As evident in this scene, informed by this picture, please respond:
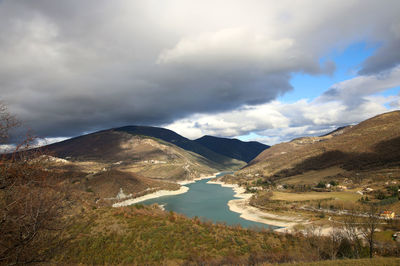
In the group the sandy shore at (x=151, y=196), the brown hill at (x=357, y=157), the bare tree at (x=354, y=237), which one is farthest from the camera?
the brown hill at (x=357, y=157)

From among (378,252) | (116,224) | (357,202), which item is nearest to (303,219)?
(357,202)

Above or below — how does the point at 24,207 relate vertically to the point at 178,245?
above

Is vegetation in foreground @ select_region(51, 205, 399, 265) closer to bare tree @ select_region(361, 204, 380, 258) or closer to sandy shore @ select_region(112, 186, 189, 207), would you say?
bare tree @ select_region(361, 204, 380, 258)

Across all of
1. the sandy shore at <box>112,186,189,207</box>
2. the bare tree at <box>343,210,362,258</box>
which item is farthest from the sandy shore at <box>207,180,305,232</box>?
the sandy shore at <box>112,186,189,207</box>

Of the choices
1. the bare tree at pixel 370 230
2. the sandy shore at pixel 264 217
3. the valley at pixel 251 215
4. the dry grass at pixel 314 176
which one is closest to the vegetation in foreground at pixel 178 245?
the valley at pixel 251 215

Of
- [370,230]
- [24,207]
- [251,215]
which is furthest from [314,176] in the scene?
[24,207]

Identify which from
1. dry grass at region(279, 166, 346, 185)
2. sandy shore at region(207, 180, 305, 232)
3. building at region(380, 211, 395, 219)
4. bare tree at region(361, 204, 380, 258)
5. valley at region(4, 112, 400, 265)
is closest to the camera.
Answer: valley at region(4, 112, 400, 265)

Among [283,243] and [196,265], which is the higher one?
[196,265]

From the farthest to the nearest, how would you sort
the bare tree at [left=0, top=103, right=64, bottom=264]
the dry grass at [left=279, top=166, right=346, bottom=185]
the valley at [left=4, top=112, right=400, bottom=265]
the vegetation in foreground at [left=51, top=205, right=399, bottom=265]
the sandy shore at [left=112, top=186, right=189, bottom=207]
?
the dry grass at [left=279, top=166, right=346, bottom=185]
the sandy shore at [left=112, top=186, right=189, bottom=207]
the valley at [left=4, top=112, right=400, bottom=265]
the vegetation in foreground at [left=51, top=205, right=399, bottom=265]
the bare tree at [left=0, top=103, right=64, bottom=264]

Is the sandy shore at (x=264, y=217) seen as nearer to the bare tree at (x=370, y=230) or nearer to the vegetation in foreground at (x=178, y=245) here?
the bare tree at (x=370, y=230)

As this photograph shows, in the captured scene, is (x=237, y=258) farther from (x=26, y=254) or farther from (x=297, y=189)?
(x=297, y=189)

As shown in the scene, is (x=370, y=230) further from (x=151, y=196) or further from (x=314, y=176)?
(x=151, y=196)
